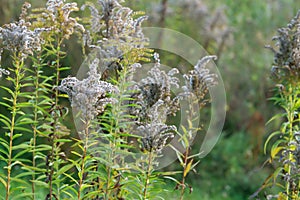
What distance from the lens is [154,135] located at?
376cm

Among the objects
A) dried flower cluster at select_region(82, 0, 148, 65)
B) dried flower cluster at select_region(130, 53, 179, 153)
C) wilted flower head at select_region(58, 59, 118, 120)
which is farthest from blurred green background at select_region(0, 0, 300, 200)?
wilted flower head at select_region(58, 59, 118, 120)

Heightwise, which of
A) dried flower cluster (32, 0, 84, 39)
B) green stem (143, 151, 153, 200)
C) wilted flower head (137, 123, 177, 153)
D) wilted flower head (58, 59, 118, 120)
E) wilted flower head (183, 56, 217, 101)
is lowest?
green stem (143, 151, 153, 200)

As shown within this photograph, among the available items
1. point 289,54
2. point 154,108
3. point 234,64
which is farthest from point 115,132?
point 234,64

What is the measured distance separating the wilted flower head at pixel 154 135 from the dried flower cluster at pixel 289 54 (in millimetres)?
1389

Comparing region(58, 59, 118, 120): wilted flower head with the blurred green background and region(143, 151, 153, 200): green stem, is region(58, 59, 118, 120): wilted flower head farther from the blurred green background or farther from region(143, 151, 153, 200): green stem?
the blurred green background

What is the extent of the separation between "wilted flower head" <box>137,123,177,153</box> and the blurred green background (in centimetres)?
476

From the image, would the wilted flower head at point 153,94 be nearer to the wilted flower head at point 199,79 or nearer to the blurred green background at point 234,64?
the wilted flower head at point 199,79

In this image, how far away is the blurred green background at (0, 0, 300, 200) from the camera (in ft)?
30.5

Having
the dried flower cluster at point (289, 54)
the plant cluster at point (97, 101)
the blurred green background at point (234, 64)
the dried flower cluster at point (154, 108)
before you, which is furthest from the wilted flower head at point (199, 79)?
the blurred green background at point (234, 64)

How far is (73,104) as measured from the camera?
3.54 metres

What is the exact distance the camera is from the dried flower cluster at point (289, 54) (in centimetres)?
461

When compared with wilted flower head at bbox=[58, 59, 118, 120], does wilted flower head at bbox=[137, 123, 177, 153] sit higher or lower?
lower

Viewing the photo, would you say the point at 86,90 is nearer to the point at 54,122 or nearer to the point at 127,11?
the point at 54,122

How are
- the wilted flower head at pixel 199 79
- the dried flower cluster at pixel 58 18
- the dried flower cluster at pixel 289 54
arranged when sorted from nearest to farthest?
1. the dried flower cluster at pixel 58 18
2. the wilted flower head at pixel 199 79
3. the dried flower cluster at pixel 289 54
